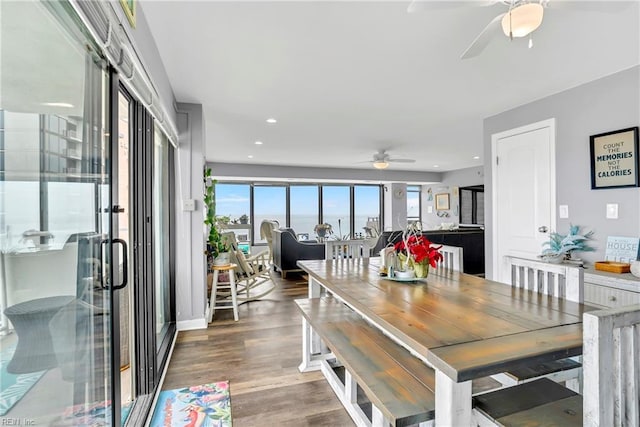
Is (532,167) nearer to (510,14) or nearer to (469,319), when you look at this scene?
(510,14)

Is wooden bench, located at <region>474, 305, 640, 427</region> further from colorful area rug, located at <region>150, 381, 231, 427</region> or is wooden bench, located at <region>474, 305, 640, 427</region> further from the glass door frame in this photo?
the glass door frame

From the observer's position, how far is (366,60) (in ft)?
7.96

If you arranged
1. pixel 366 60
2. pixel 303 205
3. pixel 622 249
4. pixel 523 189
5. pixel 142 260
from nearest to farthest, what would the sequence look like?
pixel 142 260 → pixel 366 60 → pixel 622 249 → pixel 523 189 → pixel 303 205

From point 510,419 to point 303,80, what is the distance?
2670 mm

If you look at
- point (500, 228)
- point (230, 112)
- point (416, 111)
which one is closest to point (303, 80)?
point (230, 112)

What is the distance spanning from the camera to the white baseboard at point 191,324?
329 centimetres

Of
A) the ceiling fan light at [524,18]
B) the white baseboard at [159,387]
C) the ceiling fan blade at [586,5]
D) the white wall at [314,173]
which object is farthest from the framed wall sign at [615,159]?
the white wall at [314,173]

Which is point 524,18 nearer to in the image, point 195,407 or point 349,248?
point 349,248

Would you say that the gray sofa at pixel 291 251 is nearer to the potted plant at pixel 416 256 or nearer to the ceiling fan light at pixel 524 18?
the potted plant at pixel 416 256

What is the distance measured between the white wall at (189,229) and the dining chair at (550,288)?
2792mm

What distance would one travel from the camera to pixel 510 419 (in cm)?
111

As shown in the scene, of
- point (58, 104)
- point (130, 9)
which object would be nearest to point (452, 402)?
point (58, 104)

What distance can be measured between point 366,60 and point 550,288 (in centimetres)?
193

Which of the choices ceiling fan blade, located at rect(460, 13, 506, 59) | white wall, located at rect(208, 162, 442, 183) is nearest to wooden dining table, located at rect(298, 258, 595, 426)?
ceiling fan blade, located at rect(460, 13, 506, 59)
